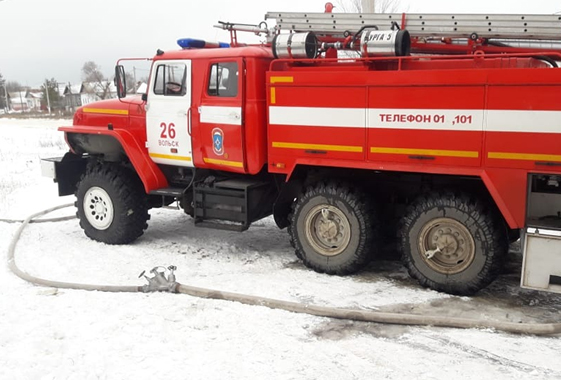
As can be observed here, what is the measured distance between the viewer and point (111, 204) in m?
7.80

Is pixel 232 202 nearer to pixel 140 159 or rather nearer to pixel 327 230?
pixel 327 230

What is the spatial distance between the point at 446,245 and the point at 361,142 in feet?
4.56

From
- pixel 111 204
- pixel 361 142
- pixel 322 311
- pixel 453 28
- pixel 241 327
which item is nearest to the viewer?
pixel 241 327

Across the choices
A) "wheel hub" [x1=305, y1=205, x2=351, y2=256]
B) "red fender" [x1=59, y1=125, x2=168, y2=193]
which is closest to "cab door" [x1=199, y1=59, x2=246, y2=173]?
"red fender" [x1=59, y1=125, x2=168, y2=193]

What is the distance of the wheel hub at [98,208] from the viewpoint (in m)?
7.85

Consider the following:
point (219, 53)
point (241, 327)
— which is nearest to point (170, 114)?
point (219, 53)

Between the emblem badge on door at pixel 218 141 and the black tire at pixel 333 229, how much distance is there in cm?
118

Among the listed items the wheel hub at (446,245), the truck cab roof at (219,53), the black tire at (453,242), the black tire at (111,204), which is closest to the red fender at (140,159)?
the black tire at (111,204)

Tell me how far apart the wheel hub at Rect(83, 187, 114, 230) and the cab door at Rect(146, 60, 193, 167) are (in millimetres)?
974

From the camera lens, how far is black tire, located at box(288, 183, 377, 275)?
6.17 meters

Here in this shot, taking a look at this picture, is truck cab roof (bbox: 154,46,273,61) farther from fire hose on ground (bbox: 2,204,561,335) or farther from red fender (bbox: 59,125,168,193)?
fire hose on ground (bbox: 2,204,561,335)

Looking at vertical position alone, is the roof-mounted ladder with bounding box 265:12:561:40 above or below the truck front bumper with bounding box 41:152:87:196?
above

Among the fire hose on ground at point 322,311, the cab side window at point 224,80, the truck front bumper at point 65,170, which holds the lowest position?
the fire hose on ground at point 322,311

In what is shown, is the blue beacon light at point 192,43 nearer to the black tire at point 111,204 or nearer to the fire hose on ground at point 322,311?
the black tire at point 111,204
